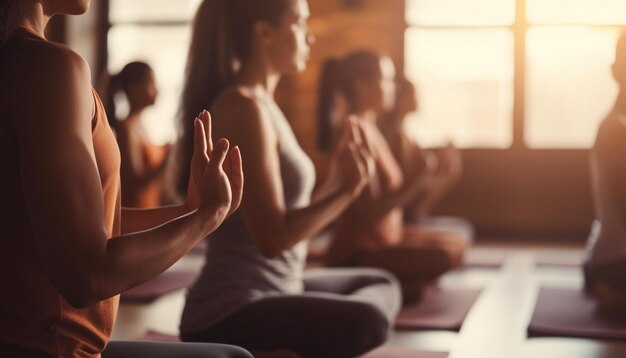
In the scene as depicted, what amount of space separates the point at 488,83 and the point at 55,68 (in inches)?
227

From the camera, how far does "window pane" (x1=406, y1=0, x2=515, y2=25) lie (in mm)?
6445

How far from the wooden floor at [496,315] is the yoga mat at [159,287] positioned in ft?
0.16

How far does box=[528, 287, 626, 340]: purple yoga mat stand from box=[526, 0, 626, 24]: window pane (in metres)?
3.27

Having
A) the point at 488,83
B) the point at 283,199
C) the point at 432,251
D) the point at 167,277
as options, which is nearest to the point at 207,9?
the point at 283,199

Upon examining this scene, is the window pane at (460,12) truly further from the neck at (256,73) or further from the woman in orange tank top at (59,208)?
the woman in orange tank top at (59,208)

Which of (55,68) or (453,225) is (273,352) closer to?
(55,68)

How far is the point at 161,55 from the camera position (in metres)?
Result: 7.16


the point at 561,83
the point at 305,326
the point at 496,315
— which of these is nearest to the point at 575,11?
the point at 561,83

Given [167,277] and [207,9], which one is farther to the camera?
[167,277]

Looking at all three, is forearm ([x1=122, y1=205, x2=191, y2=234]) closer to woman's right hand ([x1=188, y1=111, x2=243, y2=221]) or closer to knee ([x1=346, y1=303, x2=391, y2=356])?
woman's right hand ([x1=188, y1=111, x2=243, y2=221])

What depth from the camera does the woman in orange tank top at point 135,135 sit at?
383 cm

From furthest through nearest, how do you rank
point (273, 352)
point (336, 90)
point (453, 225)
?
point (453, 225) → point (336, 90) → point (273, 352)

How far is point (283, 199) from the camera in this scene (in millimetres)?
2125

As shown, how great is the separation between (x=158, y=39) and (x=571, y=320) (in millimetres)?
4947
